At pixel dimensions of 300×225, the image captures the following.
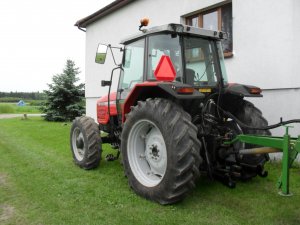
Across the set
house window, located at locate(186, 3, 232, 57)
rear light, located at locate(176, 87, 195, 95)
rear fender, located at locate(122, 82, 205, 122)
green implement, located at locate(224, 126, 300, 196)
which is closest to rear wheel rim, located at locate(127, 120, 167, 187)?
rear fender, located at locate(122, 82, 205, 122)

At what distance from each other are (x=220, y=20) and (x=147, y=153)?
434 centimetres

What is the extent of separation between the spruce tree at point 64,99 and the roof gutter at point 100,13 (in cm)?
465

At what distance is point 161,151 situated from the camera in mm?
4219

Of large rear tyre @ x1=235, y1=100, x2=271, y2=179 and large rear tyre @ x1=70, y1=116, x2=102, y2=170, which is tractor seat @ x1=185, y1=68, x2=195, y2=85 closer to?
large rear tyre @ x1=235, y1=100, x2=271, y2=179

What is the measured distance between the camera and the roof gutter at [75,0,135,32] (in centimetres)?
1098

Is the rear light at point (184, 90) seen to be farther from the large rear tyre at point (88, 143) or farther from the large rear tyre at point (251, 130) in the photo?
the large rear tyre at point (88, 143)

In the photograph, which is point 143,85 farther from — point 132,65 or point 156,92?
point 132,65

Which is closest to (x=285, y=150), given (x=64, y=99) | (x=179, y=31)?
(x=179, y=31)

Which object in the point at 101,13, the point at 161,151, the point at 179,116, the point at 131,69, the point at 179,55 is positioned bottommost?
the point at 161,151

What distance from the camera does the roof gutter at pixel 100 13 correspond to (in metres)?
11.0

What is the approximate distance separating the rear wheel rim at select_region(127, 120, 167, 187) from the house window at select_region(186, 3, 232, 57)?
138 inches

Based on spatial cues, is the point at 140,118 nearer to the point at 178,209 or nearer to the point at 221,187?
the point at 178,209

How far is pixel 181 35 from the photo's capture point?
4.47m

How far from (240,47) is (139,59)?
290 cm
